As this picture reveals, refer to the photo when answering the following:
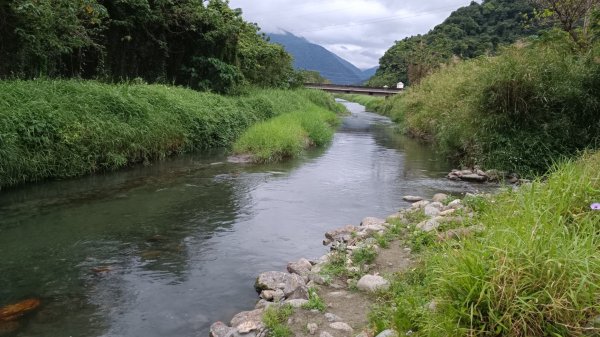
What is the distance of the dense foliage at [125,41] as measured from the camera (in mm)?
14356

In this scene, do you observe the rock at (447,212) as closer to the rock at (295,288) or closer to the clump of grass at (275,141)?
the rock at (295,288)

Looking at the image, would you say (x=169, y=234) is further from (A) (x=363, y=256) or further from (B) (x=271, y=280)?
(A) (x=363, y=256)

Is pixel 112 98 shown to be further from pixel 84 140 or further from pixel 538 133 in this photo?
pixel 538 133

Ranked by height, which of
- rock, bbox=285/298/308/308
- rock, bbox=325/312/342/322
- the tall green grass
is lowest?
rock, bbox=325/312/342/322

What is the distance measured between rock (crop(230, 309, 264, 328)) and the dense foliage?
452 inches

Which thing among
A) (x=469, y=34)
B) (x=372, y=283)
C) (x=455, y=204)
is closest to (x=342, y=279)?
(x=372, y=283)

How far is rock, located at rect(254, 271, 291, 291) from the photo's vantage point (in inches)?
237

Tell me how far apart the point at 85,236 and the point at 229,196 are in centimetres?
372

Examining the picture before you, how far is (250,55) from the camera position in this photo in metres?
31.6

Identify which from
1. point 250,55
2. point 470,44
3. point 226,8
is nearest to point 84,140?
point 226,8

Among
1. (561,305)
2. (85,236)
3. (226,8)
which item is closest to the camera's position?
(561,305)

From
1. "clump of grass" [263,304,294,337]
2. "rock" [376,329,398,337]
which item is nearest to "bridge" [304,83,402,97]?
"clump of grass" [263,304,294,337]

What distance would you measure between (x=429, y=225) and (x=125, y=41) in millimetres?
18840

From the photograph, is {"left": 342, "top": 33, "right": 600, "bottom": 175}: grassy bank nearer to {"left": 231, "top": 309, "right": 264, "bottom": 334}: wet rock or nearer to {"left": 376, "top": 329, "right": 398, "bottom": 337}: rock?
{"left": 376, "top": 329, "right": 398, "bottom": 337}: rock
